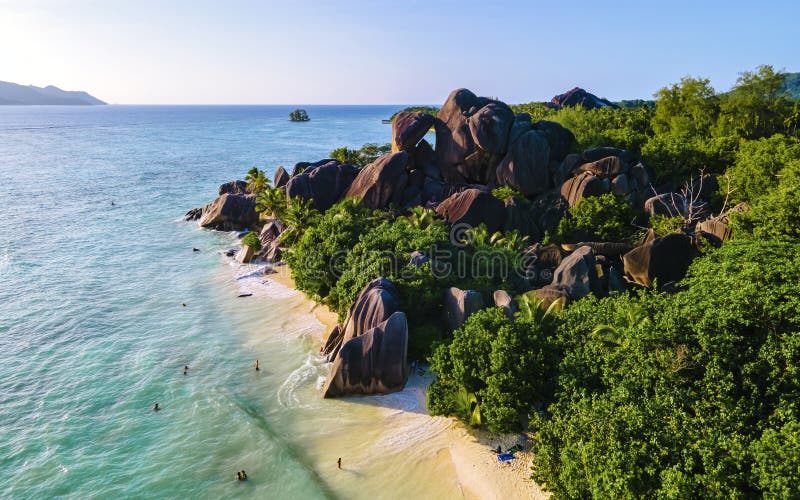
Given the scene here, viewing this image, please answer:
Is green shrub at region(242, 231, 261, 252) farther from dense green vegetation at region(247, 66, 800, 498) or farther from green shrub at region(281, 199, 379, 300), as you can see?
dense green vegetation at region(247, 66, 800, 498)

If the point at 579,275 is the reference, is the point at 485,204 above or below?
above

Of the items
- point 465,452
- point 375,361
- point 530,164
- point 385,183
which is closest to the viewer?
point 465,452

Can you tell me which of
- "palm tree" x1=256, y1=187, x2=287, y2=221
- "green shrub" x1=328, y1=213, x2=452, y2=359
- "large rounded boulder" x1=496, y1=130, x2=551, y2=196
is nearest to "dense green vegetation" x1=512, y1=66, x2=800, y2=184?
"large rounded boulder" x1=496, y1=130, x2=551, y2=196

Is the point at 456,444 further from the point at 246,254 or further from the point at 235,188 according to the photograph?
the point at 235,188

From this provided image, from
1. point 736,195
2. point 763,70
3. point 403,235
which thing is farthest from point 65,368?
point 763,70

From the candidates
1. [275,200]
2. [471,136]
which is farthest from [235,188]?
[471,136]

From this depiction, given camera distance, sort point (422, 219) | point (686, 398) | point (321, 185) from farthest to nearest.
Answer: point (321, 185)
point (422, 219)
point (686, 398)

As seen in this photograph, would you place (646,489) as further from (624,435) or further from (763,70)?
(763,70)
